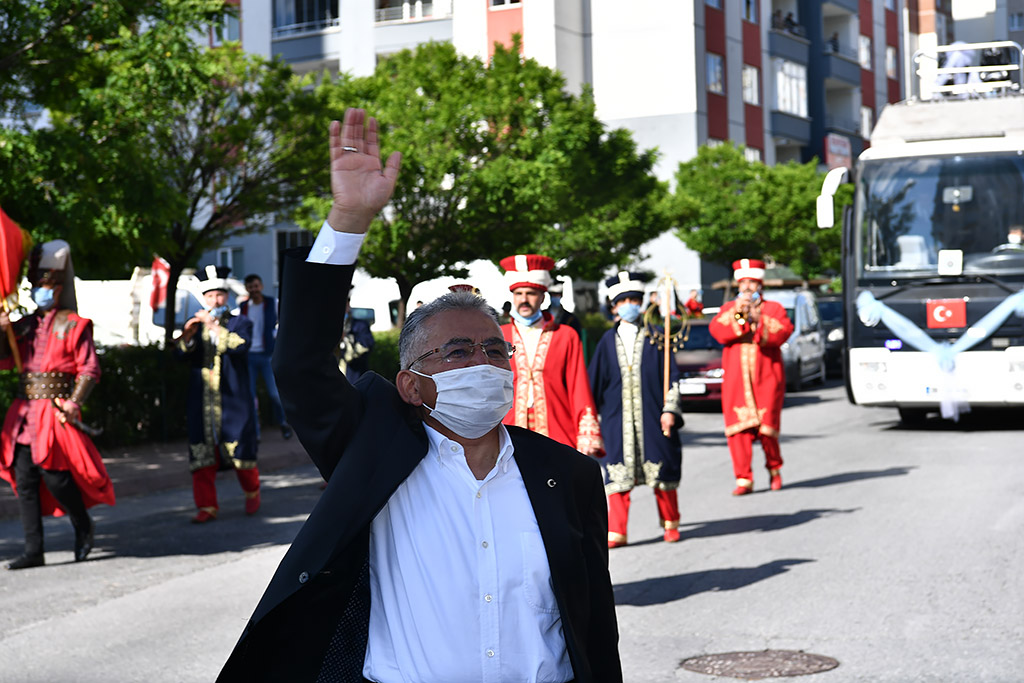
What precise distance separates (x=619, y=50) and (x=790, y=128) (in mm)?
9482

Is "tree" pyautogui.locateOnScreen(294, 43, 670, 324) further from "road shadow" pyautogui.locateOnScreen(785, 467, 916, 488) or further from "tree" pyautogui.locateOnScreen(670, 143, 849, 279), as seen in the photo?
"road shadow" pyautogui.locateOnScreen(785, 467, 916, 488)

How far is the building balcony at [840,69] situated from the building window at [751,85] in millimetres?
5700

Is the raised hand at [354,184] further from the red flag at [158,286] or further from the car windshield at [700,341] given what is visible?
the red flag at [158,286]

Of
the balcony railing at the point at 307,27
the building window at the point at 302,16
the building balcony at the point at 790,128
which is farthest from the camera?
the building balcony at the point at 790,128

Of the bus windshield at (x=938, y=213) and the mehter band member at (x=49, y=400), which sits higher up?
the bus windshield at (x=938, y=213)

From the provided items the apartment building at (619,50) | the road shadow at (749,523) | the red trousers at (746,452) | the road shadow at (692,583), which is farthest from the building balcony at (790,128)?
the road shadow at (692,583)

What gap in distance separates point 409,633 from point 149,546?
23.4 feet

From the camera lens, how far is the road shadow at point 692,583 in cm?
762

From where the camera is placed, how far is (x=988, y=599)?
719 cm

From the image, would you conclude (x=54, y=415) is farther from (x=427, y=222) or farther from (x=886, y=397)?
(x=427, y=222)

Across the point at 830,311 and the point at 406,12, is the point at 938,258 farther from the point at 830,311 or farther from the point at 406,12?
the point at 406,12

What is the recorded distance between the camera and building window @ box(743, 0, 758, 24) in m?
47.7

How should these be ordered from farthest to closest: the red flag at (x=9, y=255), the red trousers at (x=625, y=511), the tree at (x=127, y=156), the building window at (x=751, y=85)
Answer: the building window at (x=751, y=85) → the tree at (x=127, y=156) → the red trousers at (x=625, y=511) → the red flag at (x=9, y=255)

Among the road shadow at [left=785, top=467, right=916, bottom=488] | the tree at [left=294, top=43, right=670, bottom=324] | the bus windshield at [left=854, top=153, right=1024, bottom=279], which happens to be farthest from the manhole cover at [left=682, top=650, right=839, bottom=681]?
the tree at [left=294, top=43, right=670, bottom=324]
